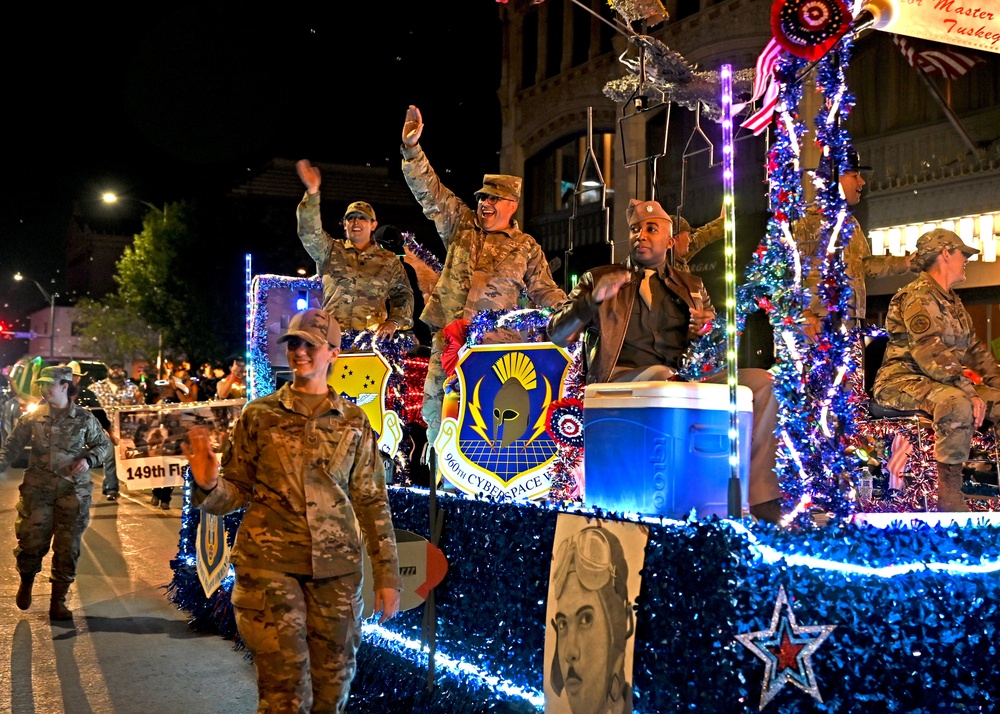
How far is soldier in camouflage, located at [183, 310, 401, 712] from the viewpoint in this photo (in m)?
4.18

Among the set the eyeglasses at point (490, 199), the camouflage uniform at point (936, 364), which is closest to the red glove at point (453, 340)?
the eyeglasses at point (490, 199)

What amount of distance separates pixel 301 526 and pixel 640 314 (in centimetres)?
224

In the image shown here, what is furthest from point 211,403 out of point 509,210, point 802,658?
point 802,658

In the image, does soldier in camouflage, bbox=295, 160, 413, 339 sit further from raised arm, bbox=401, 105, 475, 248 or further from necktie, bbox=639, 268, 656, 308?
necktie, bbox=639, 268, 656, 308

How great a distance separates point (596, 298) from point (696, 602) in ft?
5.80

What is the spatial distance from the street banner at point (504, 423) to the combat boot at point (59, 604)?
407 cm

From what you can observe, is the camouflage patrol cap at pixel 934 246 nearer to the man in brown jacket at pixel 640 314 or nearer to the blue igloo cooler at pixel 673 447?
the man in brown jacket at pixel 640 314

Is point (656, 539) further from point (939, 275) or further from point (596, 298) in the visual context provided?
point (939, 275)

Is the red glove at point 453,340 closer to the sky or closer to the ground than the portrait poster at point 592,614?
closer to the sky

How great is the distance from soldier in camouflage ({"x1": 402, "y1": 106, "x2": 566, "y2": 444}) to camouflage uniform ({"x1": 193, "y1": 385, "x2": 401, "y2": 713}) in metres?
3.00

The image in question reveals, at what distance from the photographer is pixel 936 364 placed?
22.0 ft

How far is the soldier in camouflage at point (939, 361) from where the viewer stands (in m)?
6.54

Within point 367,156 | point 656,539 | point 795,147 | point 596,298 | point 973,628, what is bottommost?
point 973,628

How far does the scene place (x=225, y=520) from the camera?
7.86 metres
